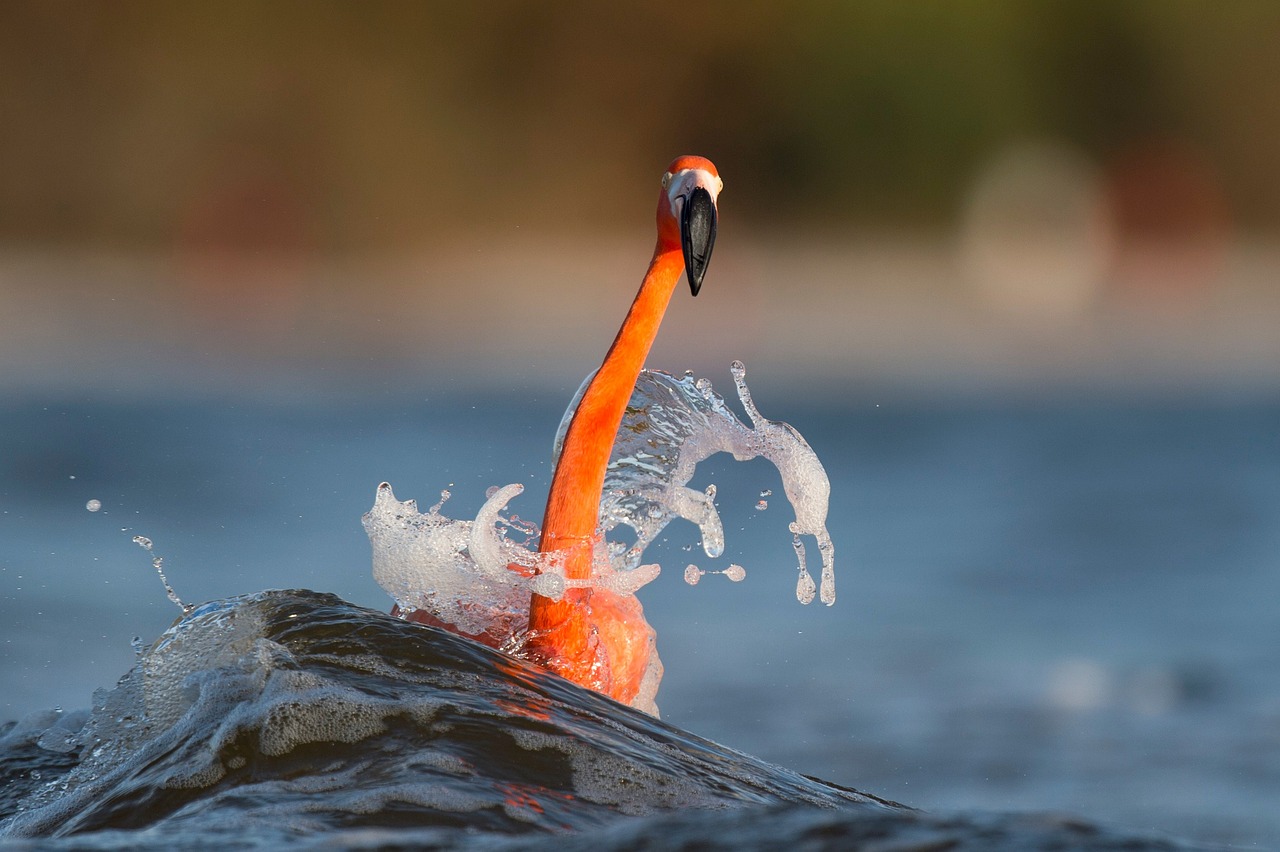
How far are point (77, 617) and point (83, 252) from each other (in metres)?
14.8

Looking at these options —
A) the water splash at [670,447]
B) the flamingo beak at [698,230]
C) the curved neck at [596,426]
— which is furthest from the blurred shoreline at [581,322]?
the flamingo beak at [698,230]

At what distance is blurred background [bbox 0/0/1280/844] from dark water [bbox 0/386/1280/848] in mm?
42

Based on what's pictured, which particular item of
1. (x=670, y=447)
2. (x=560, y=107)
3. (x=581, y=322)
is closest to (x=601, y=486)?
(x=670, y=447)

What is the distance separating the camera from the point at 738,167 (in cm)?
2331

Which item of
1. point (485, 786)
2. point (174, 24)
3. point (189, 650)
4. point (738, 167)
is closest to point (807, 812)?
point (485, 786)

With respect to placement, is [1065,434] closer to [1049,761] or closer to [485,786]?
[1049,761]

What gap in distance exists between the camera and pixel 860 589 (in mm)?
9102

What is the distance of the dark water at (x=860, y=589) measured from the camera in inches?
228

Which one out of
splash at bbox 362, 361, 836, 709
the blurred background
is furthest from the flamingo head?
the blurred background

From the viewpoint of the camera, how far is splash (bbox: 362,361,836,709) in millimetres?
4031

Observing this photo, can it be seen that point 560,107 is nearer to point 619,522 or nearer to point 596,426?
point 619,522

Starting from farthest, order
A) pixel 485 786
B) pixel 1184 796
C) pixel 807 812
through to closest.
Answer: pixel 1184 796 < pixel 485 786 < pixel 807 812

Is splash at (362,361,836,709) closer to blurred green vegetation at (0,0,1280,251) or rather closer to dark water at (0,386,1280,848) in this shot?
dark water at (0,386,1280,848)

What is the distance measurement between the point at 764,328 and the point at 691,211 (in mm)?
16042
